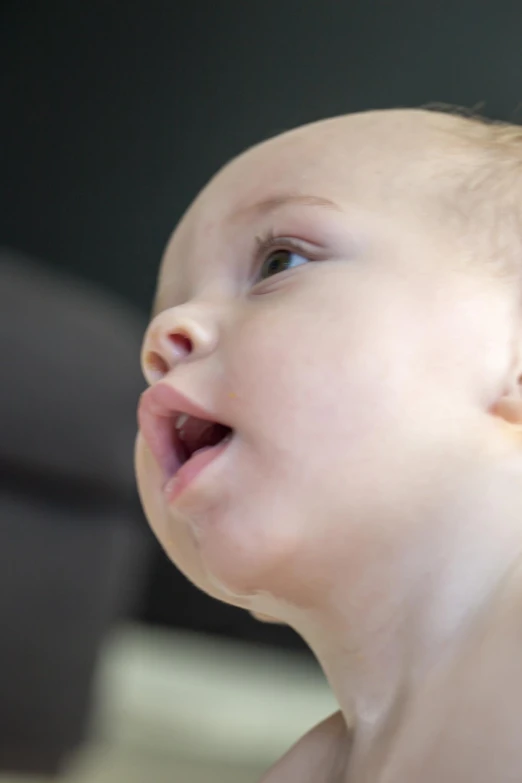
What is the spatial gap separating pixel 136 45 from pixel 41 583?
0.98 meters

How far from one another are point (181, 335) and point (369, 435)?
5.3 inches

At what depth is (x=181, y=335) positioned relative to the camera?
19.4 inches

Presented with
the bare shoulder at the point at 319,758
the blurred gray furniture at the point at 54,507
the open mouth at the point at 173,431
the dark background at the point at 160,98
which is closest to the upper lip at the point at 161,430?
the open mouth at the point at 173,431

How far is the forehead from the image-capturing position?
0.50 meters

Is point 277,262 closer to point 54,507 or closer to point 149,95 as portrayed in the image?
point 54,507

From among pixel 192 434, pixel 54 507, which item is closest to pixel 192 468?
pixel 192 434

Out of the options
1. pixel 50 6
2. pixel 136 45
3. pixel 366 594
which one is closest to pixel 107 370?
pixel 366 594

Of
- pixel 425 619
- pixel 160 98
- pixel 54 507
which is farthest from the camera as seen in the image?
A: pixel 160 98

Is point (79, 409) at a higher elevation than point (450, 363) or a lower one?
lower

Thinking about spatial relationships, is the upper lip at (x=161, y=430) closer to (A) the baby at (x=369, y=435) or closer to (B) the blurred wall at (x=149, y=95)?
(A) the baby at (x=369, y=435)

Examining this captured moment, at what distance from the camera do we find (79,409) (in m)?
0.93

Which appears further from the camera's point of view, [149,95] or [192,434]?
[149,95]

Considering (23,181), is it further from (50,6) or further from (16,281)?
(16,281)

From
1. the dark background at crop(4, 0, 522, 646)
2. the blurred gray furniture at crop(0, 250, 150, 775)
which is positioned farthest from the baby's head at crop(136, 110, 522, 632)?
the dark background at crop(4, 0, 522, 646)
